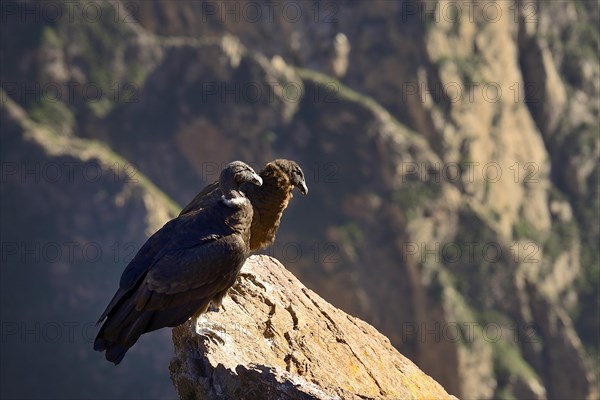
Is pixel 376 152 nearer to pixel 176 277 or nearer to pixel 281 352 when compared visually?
pixel 281 352

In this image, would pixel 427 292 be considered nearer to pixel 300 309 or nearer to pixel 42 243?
pixel 42 243

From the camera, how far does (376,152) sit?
227 feet

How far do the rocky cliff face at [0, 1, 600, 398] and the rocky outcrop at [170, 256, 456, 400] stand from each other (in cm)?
4655

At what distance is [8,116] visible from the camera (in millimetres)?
64688

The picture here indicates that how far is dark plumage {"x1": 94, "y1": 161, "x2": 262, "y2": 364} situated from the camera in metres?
12.9

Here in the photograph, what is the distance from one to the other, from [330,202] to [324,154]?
401 cm

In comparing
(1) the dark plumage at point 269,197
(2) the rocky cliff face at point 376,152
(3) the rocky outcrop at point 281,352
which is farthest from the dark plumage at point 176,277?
(2) the rocky cliff face at point 376,152

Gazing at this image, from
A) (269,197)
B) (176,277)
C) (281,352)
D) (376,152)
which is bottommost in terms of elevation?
(281,352)

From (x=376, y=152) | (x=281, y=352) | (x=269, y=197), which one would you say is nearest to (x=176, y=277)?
(x=281, y=352)

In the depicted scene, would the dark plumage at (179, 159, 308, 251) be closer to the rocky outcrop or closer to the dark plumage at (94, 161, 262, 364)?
the rocky outcrop

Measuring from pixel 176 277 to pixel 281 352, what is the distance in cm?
182

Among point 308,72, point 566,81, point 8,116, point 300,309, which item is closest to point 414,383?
point 300,309

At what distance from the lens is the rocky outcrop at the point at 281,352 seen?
37.8 ft

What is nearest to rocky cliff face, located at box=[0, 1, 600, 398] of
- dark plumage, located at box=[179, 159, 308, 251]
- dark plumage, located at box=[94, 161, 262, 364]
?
dark plumage, located at box=[179, 159, 308, 251]
